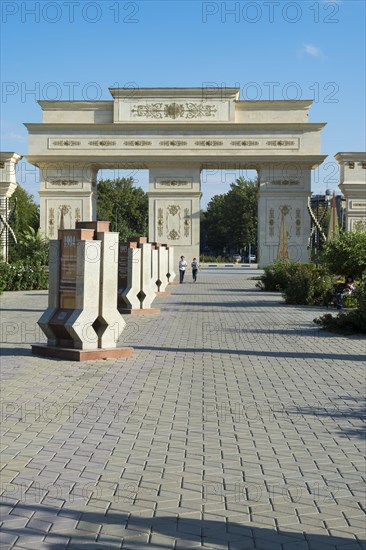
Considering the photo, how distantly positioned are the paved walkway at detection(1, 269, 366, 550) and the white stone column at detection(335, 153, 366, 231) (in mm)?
37770

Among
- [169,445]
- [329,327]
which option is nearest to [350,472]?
[169,445]

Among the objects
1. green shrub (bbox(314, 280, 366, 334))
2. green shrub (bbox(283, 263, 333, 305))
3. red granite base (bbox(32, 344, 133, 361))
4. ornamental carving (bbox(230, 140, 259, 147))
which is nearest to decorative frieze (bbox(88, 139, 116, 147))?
ornamental carving (bbox(230, 140, 259, 147))

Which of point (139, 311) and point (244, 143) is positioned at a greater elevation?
point (244, 143)

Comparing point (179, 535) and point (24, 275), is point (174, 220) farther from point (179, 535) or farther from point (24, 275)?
point (179, 535)

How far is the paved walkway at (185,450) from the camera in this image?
499 cm

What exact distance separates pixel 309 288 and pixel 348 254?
132 inches

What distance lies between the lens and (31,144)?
177 feet

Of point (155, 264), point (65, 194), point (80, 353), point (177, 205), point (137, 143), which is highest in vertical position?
point (137, 143)

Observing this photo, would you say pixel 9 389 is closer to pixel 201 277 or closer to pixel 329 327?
pixel 329 327

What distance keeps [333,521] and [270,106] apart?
50810mm

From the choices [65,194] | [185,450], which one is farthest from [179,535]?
[65,194]

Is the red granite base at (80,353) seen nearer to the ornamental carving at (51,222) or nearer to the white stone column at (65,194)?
the white stone column at (65,194)

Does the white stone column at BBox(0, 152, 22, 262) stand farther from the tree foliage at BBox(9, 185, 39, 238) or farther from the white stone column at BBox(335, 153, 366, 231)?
the tree foliage at BBox(9, 185, 39, 238)

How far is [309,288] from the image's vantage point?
2445cm
